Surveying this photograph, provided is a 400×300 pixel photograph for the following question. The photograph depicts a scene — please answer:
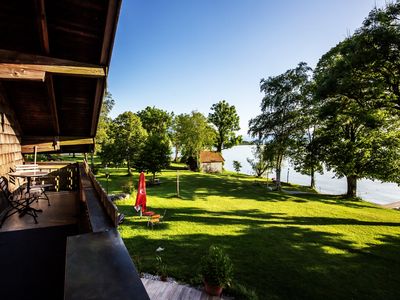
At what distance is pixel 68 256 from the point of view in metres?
1.82

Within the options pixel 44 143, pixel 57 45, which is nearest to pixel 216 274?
pixel 57 45

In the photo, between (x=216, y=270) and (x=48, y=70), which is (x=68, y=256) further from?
(x=216, y=270)

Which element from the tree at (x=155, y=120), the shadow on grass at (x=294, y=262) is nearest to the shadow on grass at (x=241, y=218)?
the shadow on grass at (x=294, y=262)

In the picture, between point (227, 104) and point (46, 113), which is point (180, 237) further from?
point (227, 104)

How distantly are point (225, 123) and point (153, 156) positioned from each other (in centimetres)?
2457

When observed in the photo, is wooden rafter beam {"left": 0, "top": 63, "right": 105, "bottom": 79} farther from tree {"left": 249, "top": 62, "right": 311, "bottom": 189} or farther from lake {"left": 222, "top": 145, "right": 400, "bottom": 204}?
lake {"left": 222, "top": 145, "right": 400, "bottom": 204}

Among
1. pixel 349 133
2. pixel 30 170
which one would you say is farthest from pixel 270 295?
pixel 349 133

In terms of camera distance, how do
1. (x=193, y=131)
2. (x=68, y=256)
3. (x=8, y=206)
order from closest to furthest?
(x=68, y=256)
(x=8, y=206)
(x=193, y=131)

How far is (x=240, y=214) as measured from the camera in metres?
13.6

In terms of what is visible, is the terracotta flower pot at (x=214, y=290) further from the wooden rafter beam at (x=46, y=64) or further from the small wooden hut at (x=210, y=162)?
the small wooden hut at (x=210, y=162)

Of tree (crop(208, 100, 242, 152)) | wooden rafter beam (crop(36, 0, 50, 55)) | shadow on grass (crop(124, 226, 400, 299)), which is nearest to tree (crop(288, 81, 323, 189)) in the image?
shadow on grass (crop(124, 226, 400, 299))

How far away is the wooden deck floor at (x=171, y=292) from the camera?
192 inches

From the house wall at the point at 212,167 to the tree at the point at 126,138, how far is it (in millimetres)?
14829

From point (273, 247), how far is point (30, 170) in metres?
8.87
